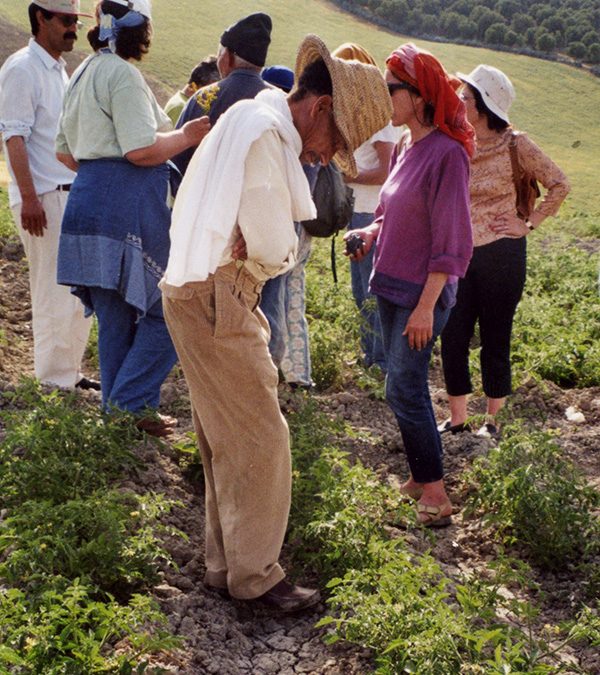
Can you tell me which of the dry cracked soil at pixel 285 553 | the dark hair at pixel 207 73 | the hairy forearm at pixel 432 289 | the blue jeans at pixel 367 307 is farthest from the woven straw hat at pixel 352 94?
the blue jeans at pixel 367 307

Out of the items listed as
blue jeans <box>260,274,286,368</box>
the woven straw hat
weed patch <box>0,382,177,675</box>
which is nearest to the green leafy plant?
weed patch <box>0,382,177,675</box>

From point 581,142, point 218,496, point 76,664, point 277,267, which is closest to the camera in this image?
point 76,664

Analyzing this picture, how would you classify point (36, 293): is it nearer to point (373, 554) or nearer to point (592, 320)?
point (373, 554)

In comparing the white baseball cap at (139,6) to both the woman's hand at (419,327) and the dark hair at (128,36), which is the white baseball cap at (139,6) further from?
the woman's hand at (419,327)

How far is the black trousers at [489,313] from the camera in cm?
491

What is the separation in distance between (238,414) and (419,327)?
3.40 ft

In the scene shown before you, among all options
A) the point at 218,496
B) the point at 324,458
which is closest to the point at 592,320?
the point at 324,458

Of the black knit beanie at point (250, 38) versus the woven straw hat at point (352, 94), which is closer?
the woven straw hat at point (352, 94)

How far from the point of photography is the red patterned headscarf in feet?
12.6

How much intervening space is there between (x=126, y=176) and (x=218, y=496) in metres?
1.79

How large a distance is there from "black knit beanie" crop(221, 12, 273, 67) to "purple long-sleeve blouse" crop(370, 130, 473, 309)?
91cm

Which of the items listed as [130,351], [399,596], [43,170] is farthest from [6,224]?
[399,596]

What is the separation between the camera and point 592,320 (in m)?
7.01

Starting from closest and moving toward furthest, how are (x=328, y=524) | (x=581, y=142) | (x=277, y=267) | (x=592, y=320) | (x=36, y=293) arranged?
(x=277, y=267)
(x=328, y=524)
(x=36, y=293)
(x=592, y=320)
(x=581, y=142)
